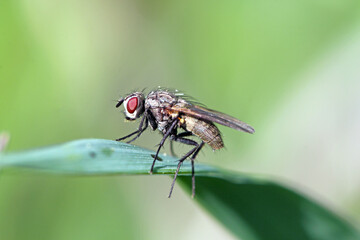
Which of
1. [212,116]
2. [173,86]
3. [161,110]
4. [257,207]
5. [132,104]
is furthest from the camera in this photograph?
[173,86]

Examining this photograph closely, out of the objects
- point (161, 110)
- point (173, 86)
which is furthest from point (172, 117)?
point (173, 86)

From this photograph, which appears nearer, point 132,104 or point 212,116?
point 212,116

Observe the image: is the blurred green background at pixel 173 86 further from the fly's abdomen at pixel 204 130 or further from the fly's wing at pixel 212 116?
the fly's wing at pixel 212 116

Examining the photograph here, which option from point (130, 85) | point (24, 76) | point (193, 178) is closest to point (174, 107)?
point (193, 178)

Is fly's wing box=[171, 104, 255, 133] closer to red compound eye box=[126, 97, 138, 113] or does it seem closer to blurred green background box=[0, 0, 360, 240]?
red compound eye box=[126, 97, 138, 113]

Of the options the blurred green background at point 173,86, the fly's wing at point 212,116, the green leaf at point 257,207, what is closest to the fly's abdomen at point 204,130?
the fly's wing at point 212,116

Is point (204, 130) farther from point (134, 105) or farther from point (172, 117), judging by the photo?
point (134, 105)
